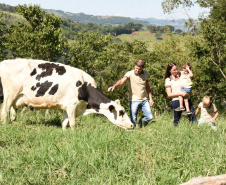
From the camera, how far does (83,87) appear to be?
293 inches

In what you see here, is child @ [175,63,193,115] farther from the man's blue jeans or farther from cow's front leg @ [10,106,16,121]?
cow's front leg @ [10,106,16,121]

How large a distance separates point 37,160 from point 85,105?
12.6ft

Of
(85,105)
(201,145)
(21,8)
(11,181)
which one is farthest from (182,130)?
(21,8)

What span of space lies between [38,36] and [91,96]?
12.0m

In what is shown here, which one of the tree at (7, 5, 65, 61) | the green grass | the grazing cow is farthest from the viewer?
the tree at (7, 5, 65, 61)

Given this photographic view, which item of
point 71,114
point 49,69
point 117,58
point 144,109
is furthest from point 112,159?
point 117,58

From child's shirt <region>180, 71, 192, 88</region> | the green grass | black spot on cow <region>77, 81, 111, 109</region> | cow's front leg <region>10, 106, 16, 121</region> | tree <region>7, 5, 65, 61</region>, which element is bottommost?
cow's front leg <region>10, 106, 16, 121</region>

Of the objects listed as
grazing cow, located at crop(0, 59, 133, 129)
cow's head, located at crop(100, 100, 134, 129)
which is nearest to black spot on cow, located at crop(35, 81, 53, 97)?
grazing cow, located at crop(0, 59, 133, 129)

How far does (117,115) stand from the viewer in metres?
7.20

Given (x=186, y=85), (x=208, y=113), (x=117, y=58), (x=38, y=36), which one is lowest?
(x=208, y=113)

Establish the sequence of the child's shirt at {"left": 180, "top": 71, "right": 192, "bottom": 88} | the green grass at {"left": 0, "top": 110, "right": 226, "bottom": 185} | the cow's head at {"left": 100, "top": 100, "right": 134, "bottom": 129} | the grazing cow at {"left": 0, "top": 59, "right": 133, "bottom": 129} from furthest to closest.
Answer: the child's shirt at {"left": 180, "top": 71, "right": 192, "bottom": 88}
the grazing cow at {"left": 0, "top": 59, "right": 133, "bottom": 129}
the cow's head at {"left": 100, "top": 100, "right": 134, "bottom": 129}
the green grass at {"left": 0, "top": 110, "right": 226, "bottom": 185}

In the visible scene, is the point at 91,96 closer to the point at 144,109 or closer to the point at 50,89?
the point at 50,89

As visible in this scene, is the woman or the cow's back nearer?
the woman

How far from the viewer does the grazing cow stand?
740 centimetres
